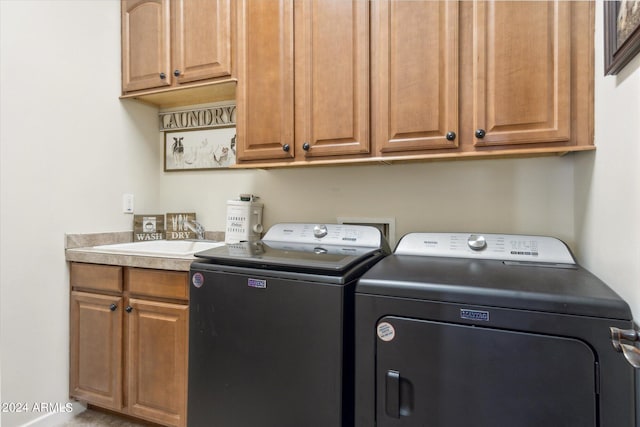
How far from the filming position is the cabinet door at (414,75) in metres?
1.32

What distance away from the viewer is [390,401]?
3.27ft

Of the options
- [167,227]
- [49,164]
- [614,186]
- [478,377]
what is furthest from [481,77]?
[49,164]

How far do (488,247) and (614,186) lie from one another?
491mm

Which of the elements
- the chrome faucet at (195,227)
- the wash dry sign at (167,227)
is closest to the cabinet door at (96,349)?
the wash dry sign at (167,227)

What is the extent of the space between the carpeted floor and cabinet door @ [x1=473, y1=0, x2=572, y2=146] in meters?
2.19

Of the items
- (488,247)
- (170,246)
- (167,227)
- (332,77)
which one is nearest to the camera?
(488,247)

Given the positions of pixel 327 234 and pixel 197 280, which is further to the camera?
pixel 327 234

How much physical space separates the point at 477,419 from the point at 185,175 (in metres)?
2.07

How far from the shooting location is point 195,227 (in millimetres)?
2158

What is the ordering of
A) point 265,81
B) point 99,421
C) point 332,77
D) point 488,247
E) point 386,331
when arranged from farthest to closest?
point 99,421, point 265,81, point 332,77, point 488,247, point 386,331

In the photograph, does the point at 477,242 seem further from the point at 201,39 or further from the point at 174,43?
the point at 174,43

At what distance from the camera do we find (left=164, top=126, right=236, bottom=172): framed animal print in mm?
2129

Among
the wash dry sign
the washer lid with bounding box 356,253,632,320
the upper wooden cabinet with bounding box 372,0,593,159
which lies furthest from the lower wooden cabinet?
the upper wooden cabinet with bounding box 372,0,593,159

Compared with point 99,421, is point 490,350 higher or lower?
higher
